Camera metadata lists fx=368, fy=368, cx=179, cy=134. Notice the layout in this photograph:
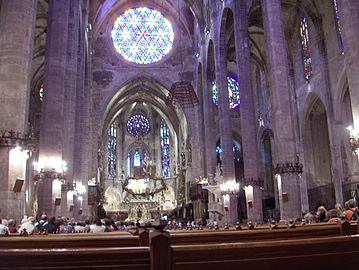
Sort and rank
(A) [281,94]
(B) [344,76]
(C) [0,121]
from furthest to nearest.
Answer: (B) [344,76]
(A) [281,94]
(C) [0,121]

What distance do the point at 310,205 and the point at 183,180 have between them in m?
18.4

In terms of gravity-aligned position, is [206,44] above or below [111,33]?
below

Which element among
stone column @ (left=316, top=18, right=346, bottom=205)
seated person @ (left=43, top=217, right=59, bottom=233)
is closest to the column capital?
stone column @ (left=316, top=18, right=346, bottom=205)

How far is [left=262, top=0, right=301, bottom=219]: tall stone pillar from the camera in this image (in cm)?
1430

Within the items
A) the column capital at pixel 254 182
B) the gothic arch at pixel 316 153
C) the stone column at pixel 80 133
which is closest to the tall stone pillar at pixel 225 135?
the column capital at pixel 254 182

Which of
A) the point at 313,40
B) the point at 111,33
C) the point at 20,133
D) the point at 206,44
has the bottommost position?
the point at 20,133

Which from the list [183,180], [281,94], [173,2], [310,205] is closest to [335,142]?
[310,205]

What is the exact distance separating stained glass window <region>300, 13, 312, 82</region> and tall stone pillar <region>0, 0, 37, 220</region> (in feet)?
69.6

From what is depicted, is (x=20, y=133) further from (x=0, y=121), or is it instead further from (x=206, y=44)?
(x=206, y=44)

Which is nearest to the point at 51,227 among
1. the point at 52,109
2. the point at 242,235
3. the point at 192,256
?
the point at 52,109

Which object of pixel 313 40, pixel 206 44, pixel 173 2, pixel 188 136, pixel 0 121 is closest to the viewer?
pixel 0 121

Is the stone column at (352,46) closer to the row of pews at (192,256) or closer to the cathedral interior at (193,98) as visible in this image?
the cathedral interior at (193,98)

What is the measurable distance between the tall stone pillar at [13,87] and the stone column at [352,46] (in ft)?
33.6

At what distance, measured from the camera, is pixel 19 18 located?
34.5 feet
